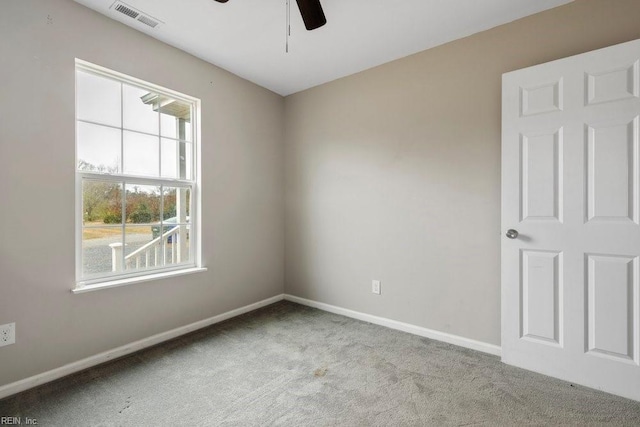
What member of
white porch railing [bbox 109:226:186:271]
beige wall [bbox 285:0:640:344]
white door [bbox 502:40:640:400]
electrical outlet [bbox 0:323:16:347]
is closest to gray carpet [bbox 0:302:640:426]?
white door [bbox 502:40:640:400]

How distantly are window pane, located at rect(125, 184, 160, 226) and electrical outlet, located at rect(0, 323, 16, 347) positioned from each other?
0.91 meters

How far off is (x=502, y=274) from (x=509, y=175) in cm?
72

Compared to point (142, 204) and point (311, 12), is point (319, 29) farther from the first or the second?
point (142, 204)

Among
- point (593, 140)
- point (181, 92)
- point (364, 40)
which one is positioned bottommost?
point (593, 140)

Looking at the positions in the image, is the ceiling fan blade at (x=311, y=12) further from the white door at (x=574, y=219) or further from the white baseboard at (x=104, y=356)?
the white baseboard at (x=104, y=356)

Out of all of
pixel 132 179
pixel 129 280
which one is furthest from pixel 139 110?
pixel 129 280

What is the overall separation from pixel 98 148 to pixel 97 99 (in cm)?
37

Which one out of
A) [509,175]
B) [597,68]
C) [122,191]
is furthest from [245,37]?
[597,68]

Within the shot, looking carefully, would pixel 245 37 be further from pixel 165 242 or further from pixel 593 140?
pixel 593 140

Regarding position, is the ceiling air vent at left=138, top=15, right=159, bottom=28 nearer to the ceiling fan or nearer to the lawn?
the ceiling fan

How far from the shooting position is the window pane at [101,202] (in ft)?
7.21

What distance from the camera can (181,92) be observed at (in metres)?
2.68

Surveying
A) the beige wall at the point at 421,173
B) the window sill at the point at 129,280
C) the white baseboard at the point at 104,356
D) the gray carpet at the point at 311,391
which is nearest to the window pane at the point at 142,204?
the window sill at the point at 129,280

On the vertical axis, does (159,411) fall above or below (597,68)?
below
